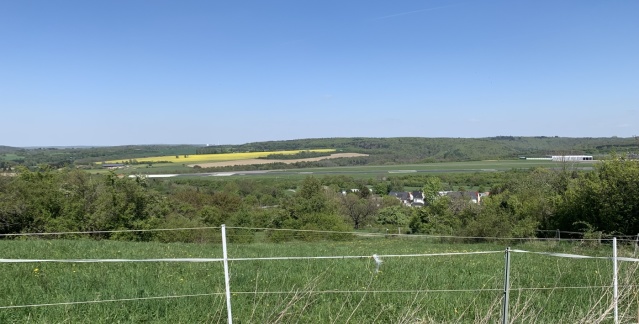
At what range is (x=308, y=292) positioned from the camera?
202 inches

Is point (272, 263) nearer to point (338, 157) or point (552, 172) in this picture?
point (552, 172)

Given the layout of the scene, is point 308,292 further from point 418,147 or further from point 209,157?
point 418,147

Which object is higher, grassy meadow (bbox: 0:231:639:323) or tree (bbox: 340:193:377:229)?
grassy meadow (bbox: 0:231:639:323)

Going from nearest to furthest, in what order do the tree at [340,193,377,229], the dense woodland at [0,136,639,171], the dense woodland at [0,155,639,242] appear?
the dense woodland at [0,155,639,242], the tree at [340,193,377,229], the dense woodland at [0,136,639,171]

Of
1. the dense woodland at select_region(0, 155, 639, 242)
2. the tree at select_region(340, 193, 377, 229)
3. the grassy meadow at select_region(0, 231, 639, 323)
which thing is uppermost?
the grassy meadow at select_region(0, 231, 639, 323)

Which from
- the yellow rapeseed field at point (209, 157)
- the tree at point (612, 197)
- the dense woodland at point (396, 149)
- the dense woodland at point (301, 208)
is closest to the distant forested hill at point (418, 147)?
Result: the dense woodland at point (396, 149)

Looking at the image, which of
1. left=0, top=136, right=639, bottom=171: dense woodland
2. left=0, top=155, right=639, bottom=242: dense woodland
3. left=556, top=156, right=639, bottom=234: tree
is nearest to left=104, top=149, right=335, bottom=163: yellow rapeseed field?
left=0, top=136, right=639, bottom=171: dense woodland

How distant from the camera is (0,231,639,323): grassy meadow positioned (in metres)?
4.71

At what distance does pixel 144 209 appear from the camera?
119 feet

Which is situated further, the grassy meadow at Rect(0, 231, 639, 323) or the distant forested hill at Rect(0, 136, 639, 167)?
the distant forested hill at Rect(0, 136, 639, 167)

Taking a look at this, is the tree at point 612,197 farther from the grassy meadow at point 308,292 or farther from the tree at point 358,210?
the tree at point 358,210

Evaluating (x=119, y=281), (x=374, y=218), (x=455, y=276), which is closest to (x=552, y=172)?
(x=374, y=218)

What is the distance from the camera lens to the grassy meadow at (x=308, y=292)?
471cm

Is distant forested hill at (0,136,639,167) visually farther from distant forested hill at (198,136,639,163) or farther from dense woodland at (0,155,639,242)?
dense woodland at (0,155,639,242)
